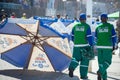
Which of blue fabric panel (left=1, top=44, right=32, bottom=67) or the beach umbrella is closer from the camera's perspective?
the beach umbrella

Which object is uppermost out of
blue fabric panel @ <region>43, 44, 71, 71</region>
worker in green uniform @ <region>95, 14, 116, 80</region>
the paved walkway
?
worker in green uniform @ <region>95, 14, 116, 80</region>

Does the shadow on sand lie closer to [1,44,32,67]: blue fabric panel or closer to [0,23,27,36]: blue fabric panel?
[1,44,32,67]: blue fabric panel

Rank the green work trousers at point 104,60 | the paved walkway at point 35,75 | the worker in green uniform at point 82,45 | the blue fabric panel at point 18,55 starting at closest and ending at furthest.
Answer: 1. the green work trousers at point 104,60
2. the paved walkway at point 35,75
3. the worker in green uniform at point 82,45
4. the blue fabric panel at point 18,55

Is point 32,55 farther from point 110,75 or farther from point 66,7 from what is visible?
point 66,7

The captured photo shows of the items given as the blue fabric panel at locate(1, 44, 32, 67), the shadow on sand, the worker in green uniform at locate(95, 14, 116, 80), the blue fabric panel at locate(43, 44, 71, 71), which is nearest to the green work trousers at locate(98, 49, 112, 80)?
the worker in green uniform at locate(95, 14, 116, 80)

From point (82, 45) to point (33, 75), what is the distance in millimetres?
1772

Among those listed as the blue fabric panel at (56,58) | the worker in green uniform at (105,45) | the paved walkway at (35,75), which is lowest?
the paved walkway at (35,75)

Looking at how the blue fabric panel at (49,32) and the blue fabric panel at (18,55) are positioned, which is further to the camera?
the blue fabric panel at (18,55)

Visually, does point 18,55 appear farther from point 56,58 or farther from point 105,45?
point 105,45

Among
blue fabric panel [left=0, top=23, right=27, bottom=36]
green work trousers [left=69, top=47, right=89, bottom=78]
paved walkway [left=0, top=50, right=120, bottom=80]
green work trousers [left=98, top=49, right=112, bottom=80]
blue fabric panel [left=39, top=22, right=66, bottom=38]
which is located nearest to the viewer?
green work trousers [left=98, top=49, right=112, bottom=80]

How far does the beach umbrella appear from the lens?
1280 centimetres

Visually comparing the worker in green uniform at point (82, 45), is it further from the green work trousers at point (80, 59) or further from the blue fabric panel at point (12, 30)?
the blue fabric panel at point (12, 30)

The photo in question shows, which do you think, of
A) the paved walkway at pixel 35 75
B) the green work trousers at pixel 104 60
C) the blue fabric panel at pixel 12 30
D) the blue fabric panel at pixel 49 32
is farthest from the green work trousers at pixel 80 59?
the blue fabric panel at pixel 12 30

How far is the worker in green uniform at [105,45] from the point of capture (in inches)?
443
